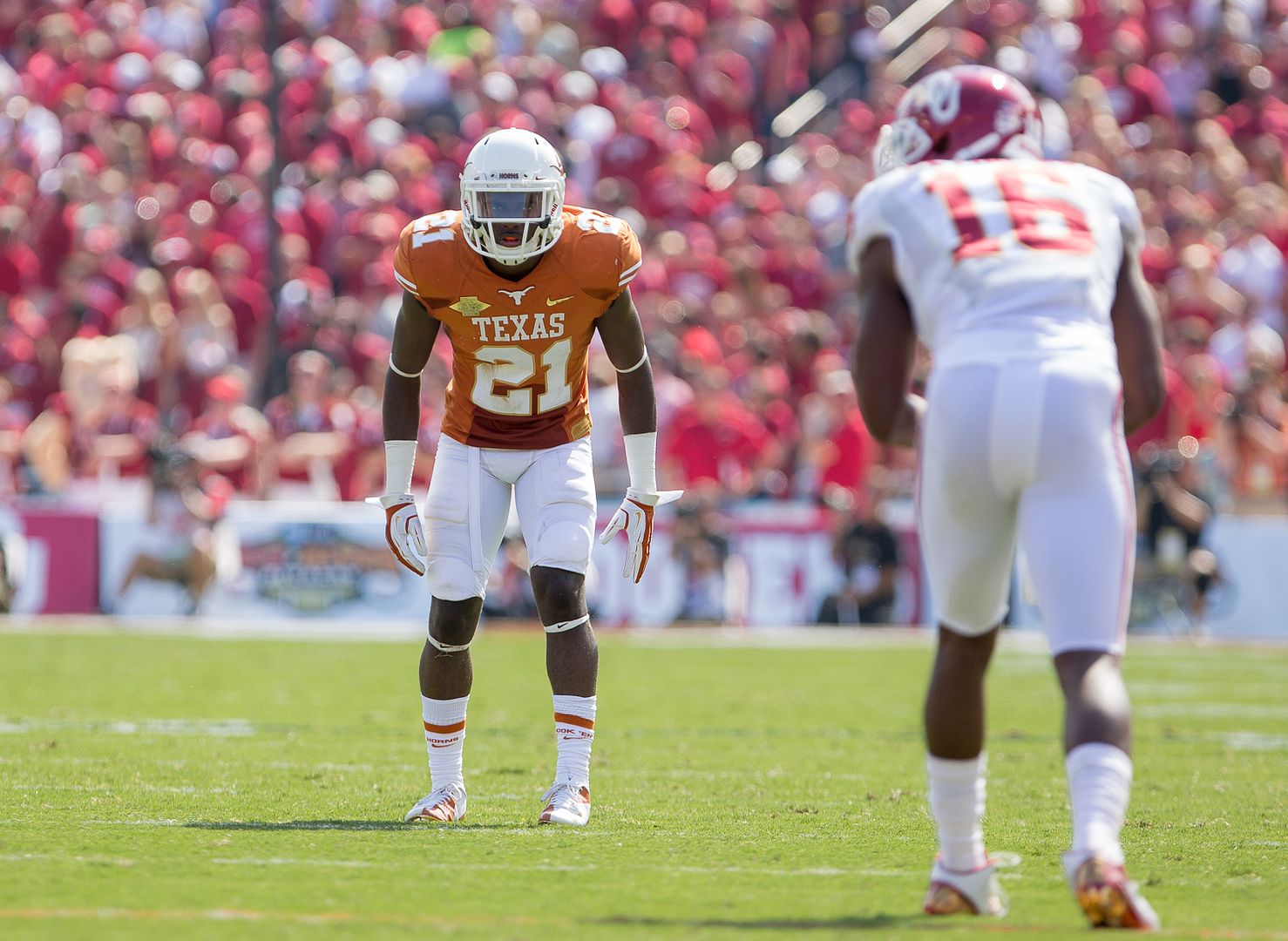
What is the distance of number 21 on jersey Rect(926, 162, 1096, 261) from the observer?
13.3 ft

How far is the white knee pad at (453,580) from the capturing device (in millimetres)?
5730

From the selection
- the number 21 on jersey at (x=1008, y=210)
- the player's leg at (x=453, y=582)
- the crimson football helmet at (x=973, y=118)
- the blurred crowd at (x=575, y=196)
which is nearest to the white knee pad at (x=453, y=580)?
the player's leg at (x=453, y=582)

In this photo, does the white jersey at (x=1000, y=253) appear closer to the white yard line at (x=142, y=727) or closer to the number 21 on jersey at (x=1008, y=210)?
the number 21 on jersey at (x=1008, y=210)

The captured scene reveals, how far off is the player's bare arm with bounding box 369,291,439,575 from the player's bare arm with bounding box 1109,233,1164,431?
2319 mm

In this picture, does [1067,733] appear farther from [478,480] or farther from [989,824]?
[478,480]

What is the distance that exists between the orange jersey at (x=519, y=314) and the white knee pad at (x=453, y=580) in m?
0.39

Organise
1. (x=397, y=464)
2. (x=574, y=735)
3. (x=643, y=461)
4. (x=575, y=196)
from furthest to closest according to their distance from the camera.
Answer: (x=575, y=196) → (x=643, y=461) → (x=397, y=464) → (x=574, y=735)

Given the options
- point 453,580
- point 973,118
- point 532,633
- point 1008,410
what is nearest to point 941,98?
point 973,118

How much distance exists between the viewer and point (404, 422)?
5.93 meters

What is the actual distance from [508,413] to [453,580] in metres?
0.54

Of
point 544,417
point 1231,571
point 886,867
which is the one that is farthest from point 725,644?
point 886,867

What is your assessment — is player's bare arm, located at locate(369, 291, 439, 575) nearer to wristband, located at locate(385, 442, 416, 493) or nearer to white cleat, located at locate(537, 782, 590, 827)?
wristband, located at locate(385, 442, 416, 493)

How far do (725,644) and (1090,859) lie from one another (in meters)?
8.96

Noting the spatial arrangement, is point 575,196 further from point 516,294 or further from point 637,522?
point 516,294
